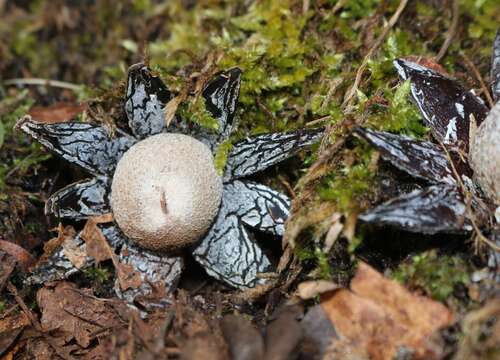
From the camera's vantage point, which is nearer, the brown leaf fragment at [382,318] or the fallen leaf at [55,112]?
the brown leaf fragment at [382,318]

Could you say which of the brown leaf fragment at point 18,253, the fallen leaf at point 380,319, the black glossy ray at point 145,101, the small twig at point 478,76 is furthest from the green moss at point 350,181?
the brown leaf fragment at point 18,253

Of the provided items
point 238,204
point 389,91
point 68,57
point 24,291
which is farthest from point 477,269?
point 68,57

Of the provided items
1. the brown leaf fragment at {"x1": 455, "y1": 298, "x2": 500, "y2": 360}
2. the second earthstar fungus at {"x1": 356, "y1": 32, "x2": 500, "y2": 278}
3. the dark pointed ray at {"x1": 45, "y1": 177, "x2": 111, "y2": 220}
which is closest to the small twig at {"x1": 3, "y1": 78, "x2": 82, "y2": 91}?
the dark pointed ray at {"x1": 45, "y1": 177, "x2": 111, "y2": 220}

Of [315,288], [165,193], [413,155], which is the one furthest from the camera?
[165,193]

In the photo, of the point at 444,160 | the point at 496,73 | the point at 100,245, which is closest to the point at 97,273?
the point at 100,245

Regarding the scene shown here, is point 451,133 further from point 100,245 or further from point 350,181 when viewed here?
point 100,245

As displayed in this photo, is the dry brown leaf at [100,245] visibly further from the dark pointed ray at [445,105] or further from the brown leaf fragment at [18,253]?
the dark pointed ray at [445,105]

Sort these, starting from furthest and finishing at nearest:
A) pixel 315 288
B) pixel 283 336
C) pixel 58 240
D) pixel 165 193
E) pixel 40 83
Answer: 1. pixel 40 83
2. pixel 58 240
3. pixel 165 193
4. pixel 315 288
5. pixel 283 336
